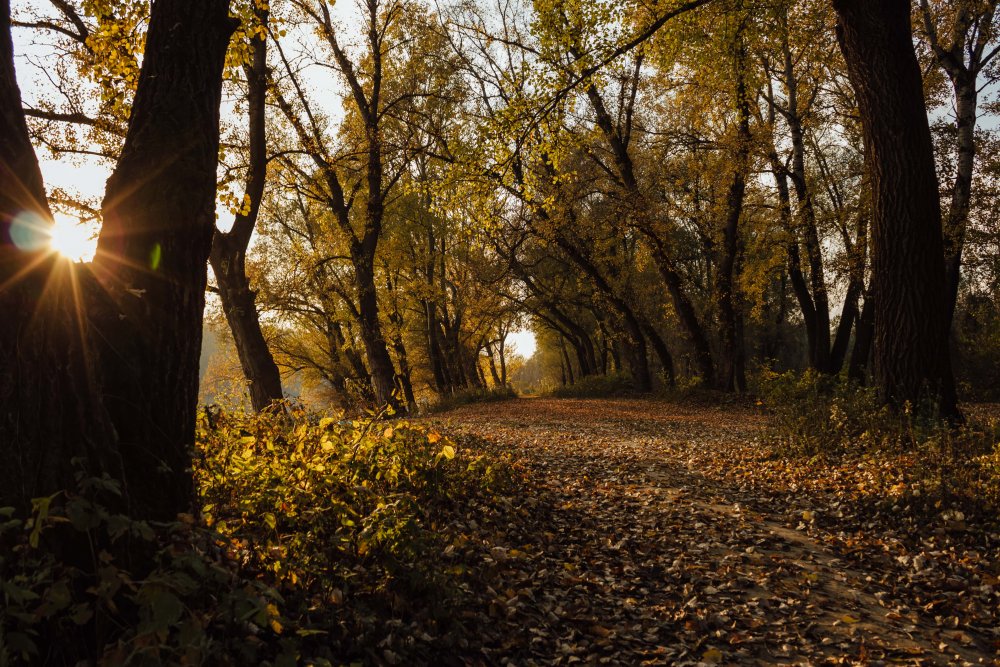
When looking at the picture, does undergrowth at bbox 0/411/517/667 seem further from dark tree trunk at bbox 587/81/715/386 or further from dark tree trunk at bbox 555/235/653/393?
dark tree trunk at bbox 555/235/653/393

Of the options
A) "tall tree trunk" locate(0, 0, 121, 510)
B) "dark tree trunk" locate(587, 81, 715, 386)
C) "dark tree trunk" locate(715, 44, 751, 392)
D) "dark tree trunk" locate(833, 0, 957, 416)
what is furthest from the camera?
"dark tree trunk" locate(587, 81, 715, 386)

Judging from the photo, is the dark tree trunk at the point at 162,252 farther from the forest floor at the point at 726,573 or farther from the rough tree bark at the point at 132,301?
the forest floor at the point at 726,573

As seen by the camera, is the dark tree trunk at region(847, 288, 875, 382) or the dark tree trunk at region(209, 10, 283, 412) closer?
the dark tree trunk at region(209, 10, 283, 412)

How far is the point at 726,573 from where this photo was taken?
5.44 metres

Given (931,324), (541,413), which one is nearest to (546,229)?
(541,413)

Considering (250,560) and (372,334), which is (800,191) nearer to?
(372,334)

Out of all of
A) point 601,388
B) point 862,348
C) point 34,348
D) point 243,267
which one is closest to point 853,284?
point 862,348

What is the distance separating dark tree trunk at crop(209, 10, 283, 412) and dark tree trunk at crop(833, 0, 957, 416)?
32.6 ft

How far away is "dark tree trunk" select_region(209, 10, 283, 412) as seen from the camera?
36.6 feet

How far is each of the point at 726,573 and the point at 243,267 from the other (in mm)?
9691

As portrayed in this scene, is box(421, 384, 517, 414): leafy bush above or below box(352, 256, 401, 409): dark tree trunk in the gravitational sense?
below

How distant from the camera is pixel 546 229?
67.0ft

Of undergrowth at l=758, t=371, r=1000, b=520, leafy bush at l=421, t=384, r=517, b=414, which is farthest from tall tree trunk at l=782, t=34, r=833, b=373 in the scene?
leafy bush at l=421, t=384, r=517, b=414

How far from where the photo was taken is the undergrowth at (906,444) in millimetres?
6012
